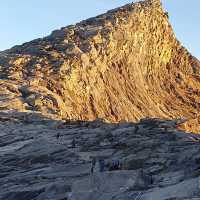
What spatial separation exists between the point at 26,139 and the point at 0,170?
6057mm

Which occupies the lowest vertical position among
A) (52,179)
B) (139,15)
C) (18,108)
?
(52,179)

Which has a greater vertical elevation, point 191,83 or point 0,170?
point 191,83

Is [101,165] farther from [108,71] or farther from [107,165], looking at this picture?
[108,71]

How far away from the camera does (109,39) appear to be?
7756cm

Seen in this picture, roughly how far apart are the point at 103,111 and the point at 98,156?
142 feet

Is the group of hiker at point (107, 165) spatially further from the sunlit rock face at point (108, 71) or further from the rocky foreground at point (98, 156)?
the sunlit rock face at point (108, 71)

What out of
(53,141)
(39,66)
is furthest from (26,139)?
(39,66)

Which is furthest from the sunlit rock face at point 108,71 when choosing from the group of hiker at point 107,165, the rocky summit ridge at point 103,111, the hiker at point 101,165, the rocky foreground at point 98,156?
the group of hiker at point 107,165

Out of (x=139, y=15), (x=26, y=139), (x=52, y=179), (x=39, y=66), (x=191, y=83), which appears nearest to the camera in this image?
(x=52, y=179)

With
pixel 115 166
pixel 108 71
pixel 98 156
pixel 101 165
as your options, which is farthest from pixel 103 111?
pixel 115 166

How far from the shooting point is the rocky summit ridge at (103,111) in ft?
72.0

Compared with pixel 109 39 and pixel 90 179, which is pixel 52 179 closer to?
pixel 90 179

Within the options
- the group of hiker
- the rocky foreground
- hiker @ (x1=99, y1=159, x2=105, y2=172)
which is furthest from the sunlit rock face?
the group of hiker

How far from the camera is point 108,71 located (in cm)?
7919
